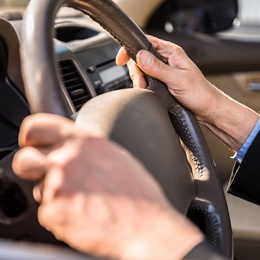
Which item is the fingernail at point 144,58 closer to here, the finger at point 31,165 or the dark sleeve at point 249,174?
the dark sleeve at point 249,174

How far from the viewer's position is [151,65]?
1205 millimetres

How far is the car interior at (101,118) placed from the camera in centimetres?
81

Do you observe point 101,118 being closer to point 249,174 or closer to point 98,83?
point 249,174

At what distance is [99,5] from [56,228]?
1.78 ft

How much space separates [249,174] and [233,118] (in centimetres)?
14

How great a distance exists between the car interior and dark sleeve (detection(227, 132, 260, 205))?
112 millimetres

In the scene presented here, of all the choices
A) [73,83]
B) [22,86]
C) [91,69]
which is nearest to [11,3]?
[91,69]

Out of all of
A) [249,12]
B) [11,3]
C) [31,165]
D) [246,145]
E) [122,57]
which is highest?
[31,165]

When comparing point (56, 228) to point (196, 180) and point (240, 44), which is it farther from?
point (240, 44)

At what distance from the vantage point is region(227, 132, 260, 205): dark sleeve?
1.36 metres

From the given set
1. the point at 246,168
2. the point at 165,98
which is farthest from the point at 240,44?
the point at 165,98

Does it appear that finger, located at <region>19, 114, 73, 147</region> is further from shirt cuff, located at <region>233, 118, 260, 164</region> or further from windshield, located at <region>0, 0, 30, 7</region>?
windshield, located at <region>0, 0, 30, 7</region>

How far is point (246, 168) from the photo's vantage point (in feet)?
4.49

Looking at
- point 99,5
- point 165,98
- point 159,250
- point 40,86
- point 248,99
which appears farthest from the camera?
point 248,99
